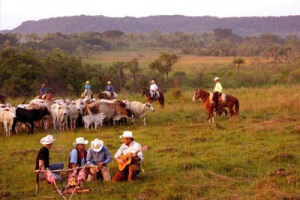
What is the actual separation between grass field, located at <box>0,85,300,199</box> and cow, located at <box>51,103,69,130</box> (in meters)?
0.59

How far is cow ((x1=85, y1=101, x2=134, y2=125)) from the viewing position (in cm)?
1920

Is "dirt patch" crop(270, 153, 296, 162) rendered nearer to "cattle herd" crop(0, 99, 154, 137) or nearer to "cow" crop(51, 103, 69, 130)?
"cattle herd" crop(0, 99, 154, 137)

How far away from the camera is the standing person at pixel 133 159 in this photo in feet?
34.5

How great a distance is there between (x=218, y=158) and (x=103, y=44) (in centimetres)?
7840

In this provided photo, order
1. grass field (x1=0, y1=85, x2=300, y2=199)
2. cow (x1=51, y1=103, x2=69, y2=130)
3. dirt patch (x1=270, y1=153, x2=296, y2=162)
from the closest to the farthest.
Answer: grass field (x1=0, y1=85, x2=300, y2=199) → dirt patch (x1=270, y1=153, x2=296, y2=162) → cow (x1=51, y1=103, x2=69, y2=130)

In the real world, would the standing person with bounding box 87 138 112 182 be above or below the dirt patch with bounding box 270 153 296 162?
above

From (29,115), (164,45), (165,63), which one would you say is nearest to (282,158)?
(29,115)

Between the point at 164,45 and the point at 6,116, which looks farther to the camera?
the point at 164,45

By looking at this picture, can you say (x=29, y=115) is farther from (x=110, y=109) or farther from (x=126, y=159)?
(x=126, y=159)

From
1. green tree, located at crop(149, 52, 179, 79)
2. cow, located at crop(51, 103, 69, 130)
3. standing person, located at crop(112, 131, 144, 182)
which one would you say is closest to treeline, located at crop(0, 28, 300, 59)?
green tree, located at crop(149, 52, 179, 79)

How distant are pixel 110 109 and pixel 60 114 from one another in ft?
7.04

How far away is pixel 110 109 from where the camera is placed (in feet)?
63.7

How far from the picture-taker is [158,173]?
37.2ft

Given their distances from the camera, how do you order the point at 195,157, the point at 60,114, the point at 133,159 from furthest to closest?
the point at 60,114, the point at 195,157, the point at 133,159
